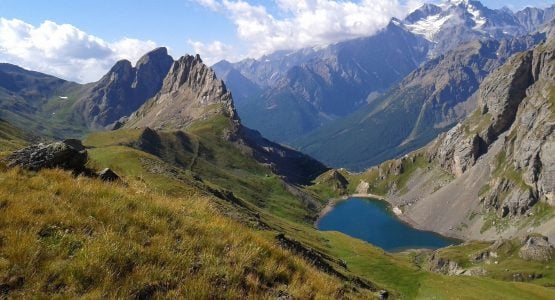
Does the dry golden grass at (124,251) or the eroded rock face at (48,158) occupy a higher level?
the eroded rock face at (48,158)

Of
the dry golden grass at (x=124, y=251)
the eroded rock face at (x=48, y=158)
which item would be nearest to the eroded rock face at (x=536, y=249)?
the dry golden grass at (x=124, y=251)

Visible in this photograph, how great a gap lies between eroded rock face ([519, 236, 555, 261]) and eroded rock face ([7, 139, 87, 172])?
501 ft

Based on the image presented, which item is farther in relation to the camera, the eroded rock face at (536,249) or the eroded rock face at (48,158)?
the eroded rock face at (536,249)

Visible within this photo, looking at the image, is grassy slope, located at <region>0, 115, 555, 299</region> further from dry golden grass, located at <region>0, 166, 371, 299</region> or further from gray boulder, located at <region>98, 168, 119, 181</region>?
gray boulder, located at <region>98, 168, 119, 181</region>

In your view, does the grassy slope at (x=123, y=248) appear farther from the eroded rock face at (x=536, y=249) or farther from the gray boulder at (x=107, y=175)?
the eroded rock face at (x=536, y=249)

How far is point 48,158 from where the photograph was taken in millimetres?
24453

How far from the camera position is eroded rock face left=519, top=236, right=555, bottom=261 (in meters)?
147

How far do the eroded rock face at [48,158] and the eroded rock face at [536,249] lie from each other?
153m

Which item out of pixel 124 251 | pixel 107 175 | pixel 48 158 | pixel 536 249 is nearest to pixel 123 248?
pixel 124 251

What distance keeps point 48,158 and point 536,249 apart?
15942 centimetres

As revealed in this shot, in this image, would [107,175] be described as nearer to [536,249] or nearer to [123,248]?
[123,248]

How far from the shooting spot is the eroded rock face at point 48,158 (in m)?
22.9

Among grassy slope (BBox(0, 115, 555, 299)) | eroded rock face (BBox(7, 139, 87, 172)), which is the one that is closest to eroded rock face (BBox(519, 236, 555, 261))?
grassy slope (BBox(0, 115, 555, 299))

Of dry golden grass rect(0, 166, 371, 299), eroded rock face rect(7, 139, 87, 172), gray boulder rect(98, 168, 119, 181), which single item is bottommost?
dry golden grass rect(0, 166, 371, 299)
